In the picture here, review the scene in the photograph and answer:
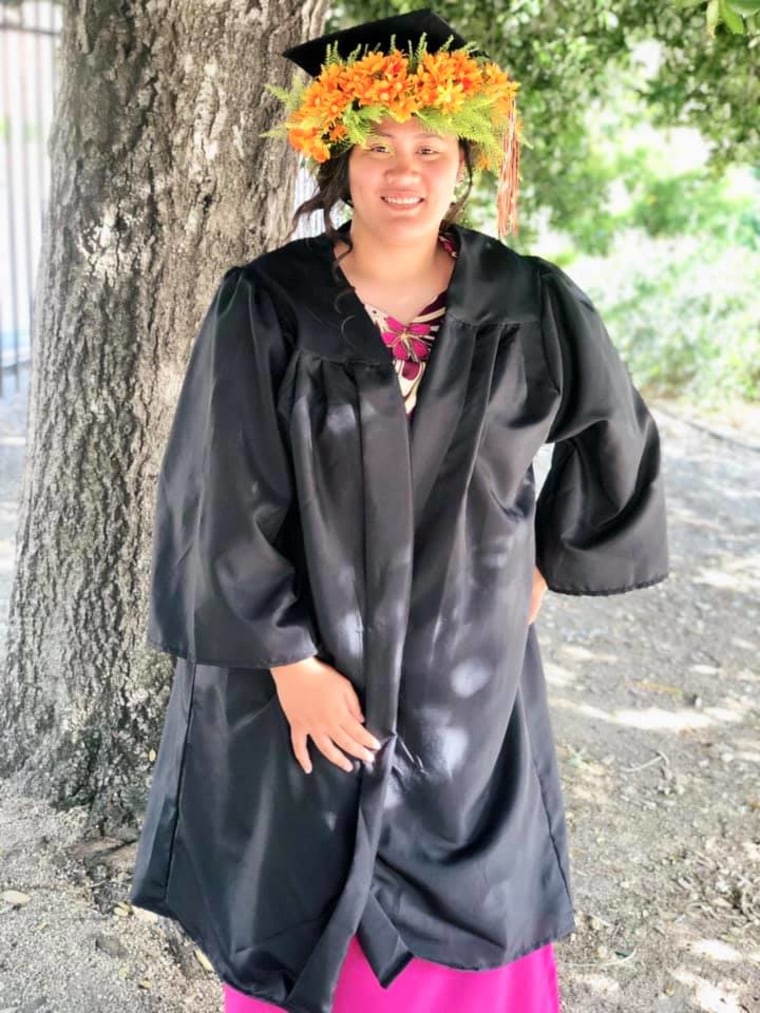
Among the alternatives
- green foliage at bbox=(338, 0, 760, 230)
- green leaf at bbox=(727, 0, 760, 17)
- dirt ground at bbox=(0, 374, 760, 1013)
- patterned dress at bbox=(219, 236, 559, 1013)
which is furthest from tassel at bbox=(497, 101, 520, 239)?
green foliage at bbox=(338, 0, 760, 230)

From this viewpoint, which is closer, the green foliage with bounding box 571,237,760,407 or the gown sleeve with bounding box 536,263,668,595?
the gown sleeve with bounding box 536,263,668,595

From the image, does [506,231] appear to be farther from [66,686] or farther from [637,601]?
[637,601]

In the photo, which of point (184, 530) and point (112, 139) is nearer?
point (184, 530)

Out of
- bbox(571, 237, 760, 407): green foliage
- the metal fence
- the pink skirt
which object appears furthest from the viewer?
bbox(571, 237, 760, 407): green foliage

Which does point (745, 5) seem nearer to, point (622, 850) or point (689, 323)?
point (622, 850)

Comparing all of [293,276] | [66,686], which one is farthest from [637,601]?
[293,276]

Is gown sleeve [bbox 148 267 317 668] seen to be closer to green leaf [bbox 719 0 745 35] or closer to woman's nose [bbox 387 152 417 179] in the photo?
woman's nose [bbox 387 152 417 179]

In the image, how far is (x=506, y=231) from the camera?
2.14 metres

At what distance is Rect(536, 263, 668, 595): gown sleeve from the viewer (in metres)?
2.05

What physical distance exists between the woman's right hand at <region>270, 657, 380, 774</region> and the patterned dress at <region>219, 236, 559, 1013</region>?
354 mm

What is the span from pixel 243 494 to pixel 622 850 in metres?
2.06

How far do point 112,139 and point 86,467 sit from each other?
78cm

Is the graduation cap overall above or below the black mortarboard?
below

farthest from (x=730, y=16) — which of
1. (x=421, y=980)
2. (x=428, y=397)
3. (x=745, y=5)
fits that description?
(x=421, y=980)
